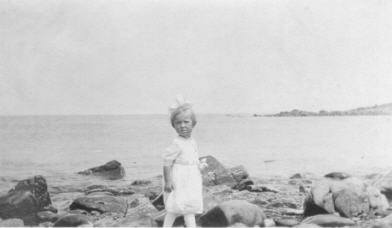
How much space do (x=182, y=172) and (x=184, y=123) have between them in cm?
38

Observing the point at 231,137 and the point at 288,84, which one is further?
the point at 231,137

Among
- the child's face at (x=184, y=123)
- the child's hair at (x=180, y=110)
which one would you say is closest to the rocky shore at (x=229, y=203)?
the child's face at (x=184, y=123)

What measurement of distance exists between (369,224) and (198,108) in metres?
2.17

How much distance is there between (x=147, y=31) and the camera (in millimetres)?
5434

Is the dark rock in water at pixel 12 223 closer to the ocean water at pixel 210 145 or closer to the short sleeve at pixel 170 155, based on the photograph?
the ocean water at pixel 210 145

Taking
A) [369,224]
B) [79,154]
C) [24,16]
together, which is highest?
[24,16]

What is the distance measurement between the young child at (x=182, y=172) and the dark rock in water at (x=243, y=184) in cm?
228

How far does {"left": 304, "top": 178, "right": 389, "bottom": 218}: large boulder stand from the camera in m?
4.70

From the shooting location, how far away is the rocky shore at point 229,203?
4594 mm

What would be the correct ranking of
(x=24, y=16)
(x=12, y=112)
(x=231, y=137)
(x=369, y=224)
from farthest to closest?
(x=231, y=137) < (x=12, y=112) < (x=24, y=16) < (x=369, y=224)

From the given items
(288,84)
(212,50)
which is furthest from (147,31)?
(288,84)

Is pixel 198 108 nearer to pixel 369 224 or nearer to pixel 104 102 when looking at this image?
pixel 104 102

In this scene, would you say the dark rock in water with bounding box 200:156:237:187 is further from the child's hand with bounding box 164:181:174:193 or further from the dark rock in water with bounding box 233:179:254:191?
the child's hand with bounding box 164:181:174:193

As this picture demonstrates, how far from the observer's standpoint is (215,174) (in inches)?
237
